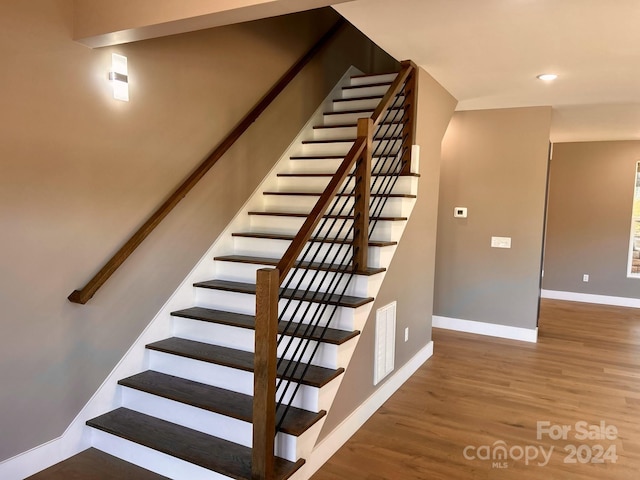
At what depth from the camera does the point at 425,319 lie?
4.10m

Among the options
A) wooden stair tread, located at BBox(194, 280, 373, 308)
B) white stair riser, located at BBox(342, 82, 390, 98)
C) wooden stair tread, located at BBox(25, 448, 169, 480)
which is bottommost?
wooden stair tread, located at BBox(25, 448, 169, 480)

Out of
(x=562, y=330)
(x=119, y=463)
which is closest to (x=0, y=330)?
(x=119, y=463)

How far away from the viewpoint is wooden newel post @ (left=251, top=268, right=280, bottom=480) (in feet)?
6.24

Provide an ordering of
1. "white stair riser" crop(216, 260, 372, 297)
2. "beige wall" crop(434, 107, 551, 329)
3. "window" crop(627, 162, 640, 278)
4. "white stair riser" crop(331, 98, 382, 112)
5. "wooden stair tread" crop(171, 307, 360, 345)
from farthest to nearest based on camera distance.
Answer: "window" crop(627, 162, 640, 278) < "beige wall" crop(434, 107, 551, 329) < "white stair riser" crop(331, 98, 382, 112) < "white stair riser" crop(216, 260, 372, 297) < "wooden stair tread" crop(171, 307, 360, 345)

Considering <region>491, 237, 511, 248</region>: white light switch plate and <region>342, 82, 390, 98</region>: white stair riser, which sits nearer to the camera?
<region>342, 82, 390, 98</region>: white stair riser

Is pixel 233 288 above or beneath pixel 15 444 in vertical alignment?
above

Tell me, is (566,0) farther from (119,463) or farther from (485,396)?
(119,463)

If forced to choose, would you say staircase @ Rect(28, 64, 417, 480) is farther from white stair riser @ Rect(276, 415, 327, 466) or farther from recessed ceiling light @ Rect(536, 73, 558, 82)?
recessed ceiling light @ Rect(536, 73, 558, 82)

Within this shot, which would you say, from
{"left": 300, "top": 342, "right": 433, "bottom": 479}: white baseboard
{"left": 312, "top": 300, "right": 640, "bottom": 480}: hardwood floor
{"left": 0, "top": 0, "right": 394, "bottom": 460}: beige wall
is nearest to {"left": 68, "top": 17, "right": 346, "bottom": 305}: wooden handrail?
{"left": 0, "top": 0, "right": 394, "bottom": 460}: beige wall

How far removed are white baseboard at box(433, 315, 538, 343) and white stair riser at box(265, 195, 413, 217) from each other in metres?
2.32

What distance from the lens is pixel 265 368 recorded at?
1.92 m

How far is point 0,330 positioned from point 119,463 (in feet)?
3.00

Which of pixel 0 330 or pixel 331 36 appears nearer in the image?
pixel 0 330

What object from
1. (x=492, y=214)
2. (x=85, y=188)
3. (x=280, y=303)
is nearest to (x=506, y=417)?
(x=280, y=303)
